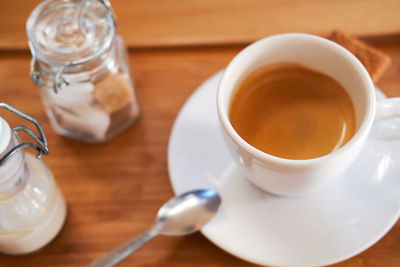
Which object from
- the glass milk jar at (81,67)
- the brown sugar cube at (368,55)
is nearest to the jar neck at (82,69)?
the glass milk jar at (81,67)

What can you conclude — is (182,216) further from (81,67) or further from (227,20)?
(227,20)

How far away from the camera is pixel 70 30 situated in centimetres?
84

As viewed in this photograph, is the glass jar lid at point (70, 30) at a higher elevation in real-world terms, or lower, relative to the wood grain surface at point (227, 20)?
higher

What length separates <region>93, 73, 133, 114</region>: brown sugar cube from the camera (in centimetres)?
86

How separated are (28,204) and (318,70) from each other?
1.81ft

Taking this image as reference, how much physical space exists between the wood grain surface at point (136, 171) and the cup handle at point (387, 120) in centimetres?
18

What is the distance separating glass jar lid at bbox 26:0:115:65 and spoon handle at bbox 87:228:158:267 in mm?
317

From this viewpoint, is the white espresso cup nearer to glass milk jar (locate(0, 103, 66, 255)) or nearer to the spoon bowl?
the spoon bowl

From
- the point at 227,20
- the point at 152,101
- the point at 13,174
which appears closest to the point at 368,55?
the point at 227,20

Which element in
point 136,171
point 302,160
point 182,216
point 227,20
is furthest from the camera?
point 227,20

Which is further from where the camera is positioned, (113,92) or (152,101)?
(152,101)

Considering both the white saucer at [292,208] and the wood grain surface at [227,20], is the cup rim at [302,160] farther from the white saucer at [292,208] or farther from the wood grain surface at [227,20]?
the wood grain surface at [227,20]

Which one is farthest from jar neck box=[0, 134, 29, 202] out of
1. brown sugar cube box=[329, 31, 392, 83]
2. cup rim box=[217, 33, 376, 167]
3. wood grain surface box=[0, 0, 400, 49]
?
brown sugar cube box=[329, 31, 392, 83]

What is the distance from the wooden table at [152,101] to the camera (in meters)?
0.82
